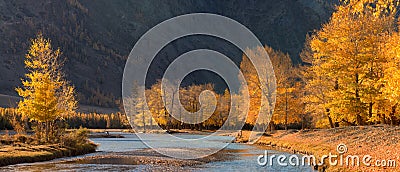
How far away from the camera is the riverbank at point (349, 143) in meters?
24.8

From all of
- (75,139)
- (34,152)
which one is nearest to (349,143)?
(34,152)

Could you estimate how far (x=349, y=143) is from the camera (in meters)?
34.8

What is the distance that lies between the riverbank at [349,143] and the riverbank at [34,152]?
19597mm

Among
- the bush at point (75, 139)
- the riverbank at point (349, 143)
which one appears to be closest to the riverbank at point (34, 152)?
the bush at point (75, 139)

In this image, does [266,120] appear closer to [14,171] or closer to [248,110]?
[248,110]

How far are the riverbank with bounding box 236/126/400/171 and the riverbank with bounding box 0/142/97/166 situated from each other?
19597 mm

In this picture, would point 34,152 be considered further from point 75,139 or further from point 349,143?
point 349,143

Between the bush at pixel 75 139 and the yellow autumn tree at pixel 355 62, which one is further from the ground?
the yellow autumn tree at pixel 355 62

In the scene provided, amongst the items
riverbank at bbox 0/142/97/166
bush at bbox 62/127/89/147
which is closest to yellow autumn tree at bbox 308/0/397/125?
riverbank at bbox 0/142/97/166

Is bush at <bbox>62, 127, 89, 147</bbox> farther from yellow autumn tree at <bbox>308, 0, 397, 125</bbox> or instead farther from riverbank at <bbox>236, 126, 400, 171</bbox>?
yellow autumn tree at <bbox>308, 0, 397, 125</bbox>

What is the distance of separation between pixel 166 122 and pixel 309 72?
A: 55.6 meters

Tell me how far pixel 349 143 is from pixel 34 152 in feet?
76.5

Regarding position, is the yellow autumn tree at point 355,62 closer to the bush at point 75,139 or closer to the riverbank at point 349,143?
the riverbank at point 349,143

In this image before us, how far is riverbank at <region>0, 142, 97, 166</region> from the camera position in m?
32.8
